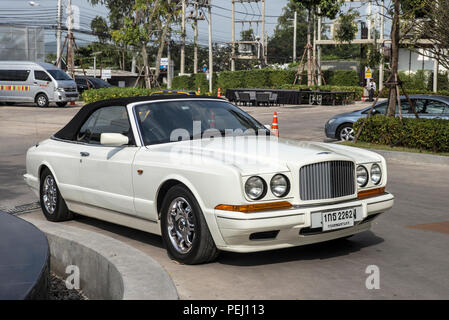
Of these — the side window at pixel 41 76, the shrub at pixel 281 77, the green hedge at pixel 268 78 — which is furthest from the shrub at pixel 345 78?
the side window at pixel 41 76

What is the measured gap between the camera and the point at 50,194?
26.2ft

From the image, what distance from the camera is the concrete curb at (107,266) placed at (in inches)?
181

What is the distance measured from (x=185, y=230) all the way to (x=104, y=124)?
2.10 m

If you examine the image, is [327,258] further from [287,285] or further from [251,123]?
[251,123]

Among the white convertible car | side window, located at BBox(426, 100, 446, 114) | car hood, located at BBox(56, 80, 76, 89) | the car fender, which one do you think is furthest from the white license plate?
car hood, located at BBox(56, 80, 76, 89)

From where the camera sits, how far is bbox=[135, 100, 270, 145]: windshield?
6645 millimetres

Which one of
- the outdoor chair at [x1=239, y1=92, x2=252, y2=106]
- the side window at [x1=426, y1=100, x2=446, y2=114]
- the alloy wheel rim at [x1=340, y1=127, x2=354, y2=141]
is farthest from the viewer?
the outdoor chair at [x1=239, y1=92, x2=252, y2=106]

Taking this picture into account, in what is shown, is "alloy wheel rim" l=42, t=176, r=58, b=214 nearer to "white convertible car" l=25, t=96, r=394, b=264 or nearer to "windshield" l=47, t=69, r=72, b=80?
"white convertible car" l=25, t=96, r=394, b=264

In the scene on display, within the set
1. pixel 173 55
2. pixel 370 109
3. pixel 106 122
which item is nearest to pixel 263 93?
pixel 370 109

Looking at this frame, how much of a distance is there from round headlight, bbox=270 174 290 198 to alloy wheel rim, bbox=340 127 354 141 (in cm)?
1233

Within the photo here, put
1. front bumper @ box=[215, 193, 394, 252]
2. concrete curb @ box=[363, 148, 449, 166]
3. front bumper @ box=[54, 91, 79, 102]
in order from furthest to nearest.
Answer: front bumper @ box=[54, 91, 79, 102]
concrete curb @ box=[363, 148, 449, 166]
front bumper @ box=[215, 193, 394, 252]

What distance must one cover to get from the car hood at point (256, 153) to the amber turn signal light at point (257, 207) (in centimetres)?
27

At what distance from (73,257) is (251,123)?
7.89 feet
